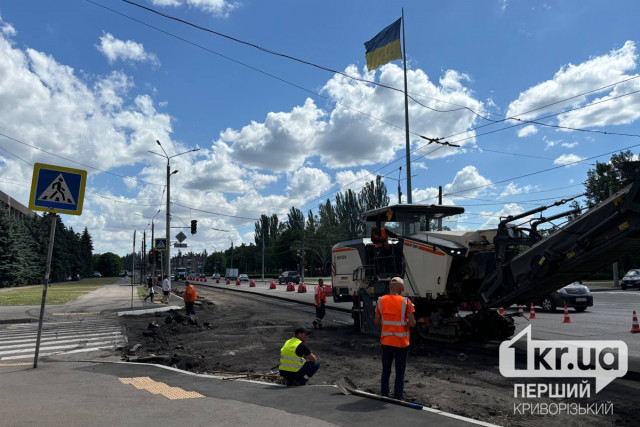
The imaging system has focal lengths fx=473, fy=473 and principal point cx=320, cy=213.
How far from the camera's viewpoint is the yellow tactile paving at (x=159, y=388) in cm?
595

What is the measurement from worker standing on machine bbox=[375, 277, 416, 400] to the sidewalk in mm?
497

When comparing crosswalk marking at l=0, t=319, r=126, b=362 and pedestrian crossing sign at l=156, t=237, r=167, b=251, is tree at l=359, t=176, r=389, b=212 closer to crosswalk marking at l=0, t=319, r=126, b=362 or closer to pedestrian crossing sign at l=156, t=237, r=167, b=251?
pedestrian crossing sign at l=156, t=237, r=167, b=251

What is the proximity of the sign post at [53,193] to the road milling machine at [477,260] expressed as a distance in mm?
7073

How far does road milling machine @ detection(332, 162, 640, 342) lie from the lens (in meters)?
7.51

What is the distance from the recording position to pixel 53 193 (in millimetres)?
8383

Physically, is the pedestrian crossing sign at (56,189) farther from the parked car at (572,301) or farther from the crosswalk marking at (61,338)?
the parked car at (572,301)

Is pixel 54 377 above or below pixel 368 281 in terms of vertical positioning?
below

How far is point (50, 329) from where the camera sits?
14.8m

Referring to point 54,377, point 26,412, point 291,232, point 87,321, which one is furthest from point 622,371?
point 291,232

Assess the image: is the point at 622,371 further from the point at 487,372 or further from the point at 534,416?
the point at 534,416

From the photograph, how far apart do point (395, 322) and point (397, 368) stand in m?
0.56

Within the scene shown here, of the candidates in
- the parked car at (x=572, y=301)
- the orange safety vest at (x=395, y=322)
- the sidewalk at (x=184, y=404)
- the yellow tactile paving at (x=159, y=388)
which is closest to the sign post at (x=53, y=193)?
the sidewalk at (x=184, y=404)

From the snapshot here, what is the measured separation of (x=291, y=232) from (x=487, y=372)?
99179 millimetres

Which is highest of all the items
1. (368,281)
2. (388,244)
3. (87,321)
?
(388,244)
